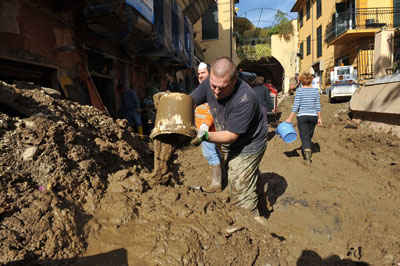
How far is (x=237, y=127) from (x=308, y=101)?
2879mm

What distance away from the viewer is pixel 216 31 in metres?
20.5

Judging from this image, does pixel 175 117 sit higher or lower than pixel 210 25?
→ lower

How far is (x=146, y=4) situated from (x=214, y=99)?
5261 millimetres

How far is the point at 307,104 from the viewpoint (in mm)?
4766

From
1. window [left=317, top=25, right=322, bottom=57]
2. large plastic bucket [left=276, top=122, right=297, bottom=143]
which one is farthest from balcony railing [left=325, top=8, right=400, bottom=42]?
large plastic bucket [left=276, top=122, right=297, bottom=143]

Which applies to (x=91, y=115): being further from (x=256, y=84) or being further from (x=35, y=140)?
(x=256, y=84)

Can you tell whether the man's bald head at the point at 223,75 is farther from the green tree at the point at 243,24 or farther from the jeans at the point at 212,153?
the green tree at the point at 243,24

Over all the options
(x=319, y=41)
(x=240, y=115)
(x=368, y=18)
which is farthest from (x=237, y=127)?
(x=319, y=41)

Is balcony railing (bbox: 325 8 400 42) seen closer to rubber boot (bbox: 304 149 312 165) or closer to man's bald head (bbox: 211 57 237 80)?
rubber boot (bbox: 304 149 312 165)

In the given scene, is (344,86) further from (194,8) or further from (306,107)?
(306,107)

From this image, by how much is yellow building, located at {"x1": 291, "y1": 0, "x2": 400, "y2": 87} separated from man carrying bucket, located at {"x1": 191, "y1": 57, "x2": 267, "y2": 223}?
14.8 meters

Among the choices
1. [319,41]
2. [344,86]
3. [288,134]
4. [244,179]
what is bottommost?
[244,179]

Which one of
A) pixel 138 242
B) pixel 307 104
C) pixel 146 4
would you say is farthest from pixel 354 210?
pixel 146 4

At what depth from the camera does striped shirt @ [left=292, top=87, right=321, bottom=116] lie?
15.6 feet
